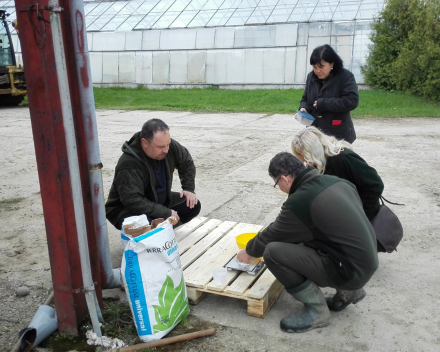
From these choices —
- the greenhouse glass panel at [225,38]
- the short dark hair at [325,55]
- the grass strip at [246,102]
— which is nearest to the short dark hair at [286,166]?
the short dark hair at [325,55]

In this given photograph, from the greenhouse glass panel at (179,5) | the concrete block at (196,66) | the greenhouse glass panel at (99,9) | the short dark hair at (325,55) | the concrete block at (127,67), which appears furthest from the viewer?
the greenhouse glass panel at (99,9)

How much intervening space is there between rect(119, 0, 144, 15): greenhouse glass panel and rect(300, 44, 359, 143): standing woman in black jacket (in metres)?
20.9

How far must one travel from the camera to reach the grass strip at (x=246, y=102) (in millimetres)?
13125

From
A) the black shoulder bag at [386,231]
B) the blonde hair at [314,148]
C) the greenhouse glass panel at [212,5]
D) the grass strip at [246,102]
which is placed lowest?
the grass strip at [246,102]

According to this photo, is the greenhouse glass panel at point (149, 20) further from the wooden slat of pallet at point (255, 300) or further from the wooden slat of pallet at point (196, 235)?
the wooden slat of pallet at point (255, 300)

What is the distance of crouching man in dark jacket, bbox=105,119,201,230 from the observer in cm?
377

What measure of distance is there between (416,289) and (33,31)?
10.2ft

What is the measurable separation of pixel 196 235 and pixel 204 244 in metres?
0.22

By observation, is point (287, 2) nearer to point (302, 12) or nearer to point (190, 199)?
point (302, 12)

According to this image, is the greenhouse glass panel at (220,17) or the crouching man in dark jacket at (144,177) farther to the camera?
the greenhouse glass panel at (220,17)

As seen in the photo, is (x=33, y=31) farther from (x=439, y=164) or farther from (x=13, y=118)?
(x=13, y=118)

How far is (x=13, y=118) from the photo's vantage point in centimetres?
1380

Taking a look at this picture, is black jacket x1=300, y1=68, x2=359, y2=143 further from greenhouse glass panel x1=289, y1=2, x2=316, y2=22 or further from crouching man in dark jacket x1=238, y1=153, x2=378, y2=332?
greenhouse glass panel x1=289, y1=2, x2=316, y2=22

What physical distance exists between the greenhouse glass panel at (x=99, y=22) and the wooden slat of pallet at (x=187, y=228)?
2062 centimetres
